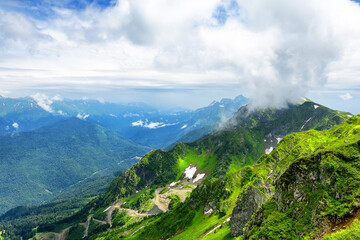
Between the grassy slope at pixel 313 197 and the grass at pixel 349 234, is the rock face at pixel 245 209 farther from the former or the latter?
the grass at pixel 349 234

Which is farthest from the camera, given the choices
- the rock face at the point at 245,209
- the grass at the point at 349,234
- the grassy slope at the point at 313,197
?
the rock face at the point at 245,209

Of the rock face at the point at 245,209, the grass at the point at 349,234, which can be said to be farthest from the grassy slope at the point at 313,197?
the rock face at the point at 245,209

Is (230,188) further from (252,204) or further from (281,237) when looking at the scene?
(281,237)

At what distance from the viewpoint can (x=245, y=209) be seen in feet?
283

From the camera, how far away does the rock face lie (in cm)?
8293

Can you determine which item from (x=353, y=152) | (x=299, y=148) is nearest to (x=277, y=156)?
(x=299, y=148)

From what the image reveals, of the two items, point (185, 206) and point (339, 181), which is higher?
point (339, 181)

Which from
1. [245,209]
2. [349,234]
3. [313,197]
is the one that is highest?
[349,234]

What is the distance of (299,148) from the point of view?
529 feet

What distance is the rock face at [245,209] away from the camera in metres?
82.9

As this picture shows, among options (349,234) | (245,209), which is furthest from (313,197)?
(245,209)

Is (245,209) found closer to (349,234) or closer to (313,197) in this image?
(313,197)

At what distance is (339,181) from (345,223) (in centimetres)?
877

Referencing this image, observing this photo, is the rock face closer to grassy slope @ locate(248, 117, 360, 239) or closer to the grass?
grassy slope @ locate(248, 117, 360, 239)
